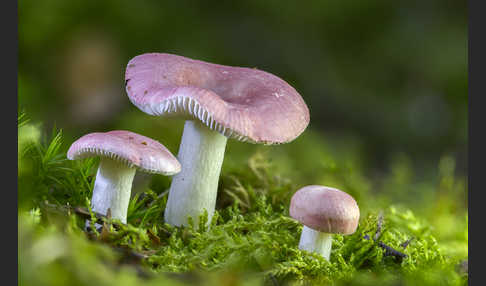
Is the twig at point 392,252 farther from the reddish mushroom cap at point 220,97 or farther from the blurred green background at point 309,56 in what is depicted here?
the blurred green background at point 309,56

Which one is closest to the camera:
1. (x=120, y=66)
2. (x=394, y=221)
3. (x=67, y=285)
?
(x=67, y=285)

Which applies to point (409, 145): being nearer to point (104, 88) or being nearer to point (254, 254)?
point (104, 88)

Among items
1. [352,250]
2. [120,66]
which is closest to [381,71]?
[120,66]

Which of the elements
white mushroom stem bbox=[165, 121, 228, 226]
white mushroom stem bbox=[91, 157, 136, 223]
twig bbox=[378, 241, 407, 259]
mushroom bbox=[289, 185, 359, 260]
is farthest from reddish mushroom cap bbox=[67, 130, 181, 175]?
twig bbox=[378, 241, 407, 259]

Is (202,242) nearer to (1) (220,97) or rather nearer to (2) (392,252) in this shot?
(1) (220,97)

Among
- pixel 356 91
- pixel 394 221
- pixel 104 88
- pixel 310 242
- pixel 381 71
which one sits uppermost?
pixel 381 71

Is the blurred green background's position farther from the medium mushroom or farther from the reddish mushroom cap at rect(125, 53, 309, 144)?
the medium mushroom

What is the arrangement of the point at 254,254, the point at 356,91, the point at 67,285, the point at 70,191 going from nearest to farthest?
1. the point at 67,285
2. the point at 254,254
3. the point at 70,191
4. the point at 356,91

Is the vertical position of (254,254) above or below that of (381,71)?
below
